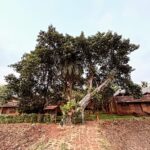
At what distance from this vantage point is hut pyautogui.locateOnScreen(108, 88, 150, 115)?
36.4m

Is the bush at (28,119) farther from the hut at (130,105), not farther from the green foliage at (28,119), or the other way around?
the hut at (130,105)

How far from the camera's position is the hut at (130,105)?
3638 centimetres

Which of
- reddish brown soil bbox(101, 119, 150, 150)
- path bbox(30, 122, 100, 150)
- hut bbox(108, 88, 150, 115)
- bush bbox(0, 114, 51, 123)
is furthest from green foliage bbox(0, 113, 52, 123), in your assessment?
hut bbox(108, 88, 150, 115)

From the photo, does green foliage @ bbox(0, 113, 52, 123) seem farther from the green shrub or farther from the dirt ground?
the dirt ground

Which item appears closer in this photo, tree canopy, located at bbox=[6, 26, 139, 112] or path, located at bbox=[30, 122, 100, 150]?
path, located at bbox=[30, 122, 100, 150]

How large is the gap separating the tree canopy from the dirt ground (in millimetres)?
6710

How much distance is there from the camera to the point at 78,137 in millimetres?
17641

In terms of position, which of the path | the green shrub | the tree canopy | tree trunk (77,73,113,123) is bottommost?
the path

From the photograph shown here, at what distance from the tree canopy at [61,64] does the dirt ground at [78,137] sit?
22.0 feet

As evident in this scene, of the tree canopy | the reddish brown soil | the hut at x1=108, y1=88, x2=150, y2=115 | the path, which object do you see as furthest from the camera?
the hut at x1=108, y1=88, x2=150, y2=115

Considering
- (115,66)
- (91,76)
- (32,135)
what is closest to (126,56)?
(115,66)

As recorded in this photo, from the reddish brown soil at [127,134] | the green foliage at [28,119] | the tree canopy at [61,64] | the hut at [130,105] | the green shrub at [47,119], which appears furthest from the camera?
the hut at [130,105]

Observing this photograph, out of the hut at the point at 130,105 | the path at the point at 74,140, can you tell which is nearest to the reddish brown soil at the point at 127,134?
the path at the point at 74,140

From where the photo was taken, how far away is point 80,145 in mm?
15875
